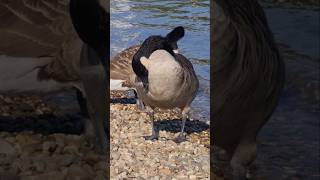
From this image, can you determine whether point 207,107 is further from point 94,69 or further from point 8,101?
point 8,101

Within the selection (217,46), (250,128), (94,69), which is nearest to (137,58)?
(94,69)

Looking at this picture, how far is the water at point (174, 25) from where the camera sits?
6.75 ft

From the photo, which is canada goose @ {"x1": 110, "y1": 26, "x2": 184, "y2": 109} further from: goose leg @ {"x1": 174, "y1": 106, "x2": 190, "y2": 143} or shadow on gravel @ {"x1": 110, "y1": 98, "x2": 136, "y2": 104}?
goose leg @ {"x1": 174, "y1": 106, "x2": 190, "y2": 143}

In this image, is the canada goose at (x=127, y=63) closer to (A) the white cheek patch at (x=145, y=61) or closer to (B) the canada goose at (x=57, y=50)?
(A) the white cheek patch at (x=145, y=61)

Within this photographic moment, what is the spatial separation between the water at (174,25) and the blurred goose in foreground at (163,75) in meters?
0.04

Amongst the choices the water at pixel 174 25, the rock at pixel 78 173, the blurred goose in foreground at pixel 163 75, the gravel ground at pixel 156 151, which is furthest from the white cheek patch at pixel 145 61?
the rock at pixel 78 173

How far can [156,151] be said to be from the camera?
2.14 metres

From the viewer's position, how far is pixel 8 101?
6.24 ft

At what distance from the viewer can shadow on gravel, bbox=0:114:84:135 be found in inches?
75.9

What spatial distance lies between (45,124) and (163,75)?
0.44 metres

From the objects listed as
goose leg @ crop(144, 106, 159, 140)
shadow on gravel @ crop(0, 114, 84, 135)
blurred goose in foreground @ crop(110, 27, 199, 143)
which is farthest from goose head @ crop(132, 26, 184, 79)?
shadow on gravel @ crop(0, 114, 84, 135)

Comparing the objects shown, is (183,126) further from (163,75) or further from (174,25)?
(174,25)

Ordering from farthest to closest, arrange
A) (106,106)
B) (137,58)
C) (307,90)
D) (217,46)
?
(137,58) < (106,106) < (217,46) < (307,90)

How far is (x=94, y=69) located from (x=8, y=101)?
31 centimetres
